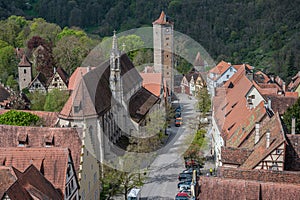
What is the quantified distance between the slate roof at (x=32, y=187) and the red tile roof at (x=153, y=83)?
120ft

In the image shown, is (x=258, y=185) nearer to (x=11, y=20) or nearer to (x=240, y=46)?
(x=11, y=20)

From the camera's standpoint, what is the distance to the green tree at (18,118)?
4606 centimetres

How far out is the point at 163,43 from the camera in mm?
75312

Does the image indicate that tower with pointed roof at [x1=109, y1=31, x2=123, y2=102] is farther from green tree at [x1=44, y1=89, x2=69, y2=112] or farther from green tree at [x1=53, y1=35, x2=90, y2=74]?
green tree at [x1=53, y1=35, x2=90, y2=74]

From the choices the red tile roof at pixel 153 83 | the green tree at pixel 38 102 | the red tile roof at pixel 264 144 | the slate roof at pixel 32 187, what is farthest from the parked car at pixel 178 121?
the slate roof at pixel 32 187

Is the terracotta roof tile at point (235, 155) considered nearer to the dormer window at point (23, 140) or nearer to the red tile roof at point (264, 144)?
the red tile roof at point (264, 144)

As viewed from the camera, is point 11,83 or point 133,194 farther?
point 11,83

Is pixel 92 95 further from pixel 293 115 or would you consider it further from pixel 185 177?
pixel 293 115

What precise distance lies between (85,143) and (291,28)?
10483 centimetres

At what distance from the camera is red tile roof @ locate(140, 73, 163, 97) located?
6731cm

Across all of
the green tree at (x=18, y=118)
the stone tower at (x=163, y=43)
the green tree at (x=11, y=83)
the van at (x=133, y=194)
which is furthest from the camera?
the green tree at (x=11, y=83)

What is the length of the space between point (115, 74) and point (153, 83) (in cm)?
2027

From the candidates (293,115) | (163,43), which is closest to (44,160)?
(293,115)

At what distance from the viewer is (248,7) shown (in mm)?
145625
